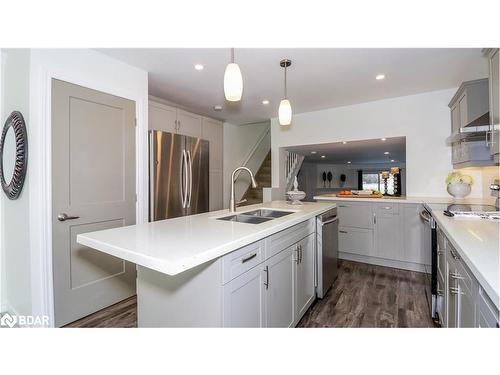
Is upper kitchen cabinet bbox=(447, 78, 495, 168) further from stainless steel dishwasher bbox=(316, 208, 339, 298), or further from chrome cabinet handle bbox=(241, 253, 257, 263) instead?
chrome cabinet handle bbox=(241, 253, 257, 263)

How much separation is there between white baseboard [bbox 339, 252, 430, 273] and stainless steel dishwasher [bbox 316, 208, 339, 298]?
112 centimetres

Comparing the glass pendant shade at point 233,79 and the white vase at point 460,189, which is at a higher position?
the glass pendant shade at point 233,79

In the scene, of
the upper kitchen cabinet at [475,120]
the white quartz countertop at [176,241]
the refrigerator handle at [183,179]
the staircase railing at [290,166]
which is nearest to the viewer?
the white quartz countertop at [176,241]

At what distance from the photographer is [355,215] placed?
3447mm

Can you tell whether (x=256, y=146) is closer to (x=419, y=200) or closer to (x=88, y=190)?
(x=419, y=200)

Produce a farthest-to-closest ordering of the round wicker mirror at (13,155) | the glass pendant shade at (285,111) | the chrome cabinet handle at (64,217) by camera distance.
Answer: the glass pendant shade at (285,111)
the chrome cabinet handle at (64,217)
the round wicker mirror at (13,155)

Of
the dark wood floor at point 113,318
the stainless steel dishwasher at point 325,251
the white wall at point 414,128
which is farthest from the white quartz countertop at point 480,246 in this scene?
the dark wood floor at point 113,318

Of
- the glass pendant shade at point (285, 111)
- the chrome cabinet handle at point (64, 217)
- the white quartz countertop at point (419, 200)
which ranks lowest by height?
the chrome cabinet handle at point (64, 217)

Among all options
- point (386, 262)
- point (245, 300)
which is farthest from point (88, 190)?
point (386, 262)

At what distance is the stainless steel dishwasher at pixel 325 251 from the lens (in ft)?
7.38

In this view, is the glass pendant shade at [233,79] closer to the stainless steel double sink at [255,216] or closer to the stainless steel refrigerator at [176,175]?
the stainless steel double sink at [255,216]

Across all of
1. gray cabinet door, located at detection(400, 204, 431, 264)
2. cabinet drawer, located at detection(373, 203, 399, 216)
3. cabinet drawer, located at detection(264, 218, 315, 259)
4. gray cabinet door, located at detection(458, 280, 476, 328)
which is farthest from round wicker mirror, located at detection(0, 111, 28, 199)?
gray cabinet door, located at detection(400, 204, 431, 264)

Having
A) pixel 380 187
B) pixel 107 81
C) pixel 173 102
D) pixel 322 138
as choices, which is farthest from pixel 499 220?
pixel 380 187

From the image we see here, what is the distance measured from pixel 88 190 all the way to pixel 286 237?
1761 millimetres
